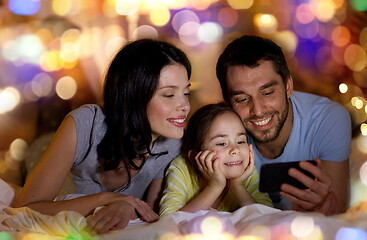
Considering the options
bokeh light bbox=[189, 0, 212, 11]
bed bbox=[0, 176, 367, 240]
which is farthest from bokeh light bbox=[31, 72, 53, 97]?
bed bbox=[0, 176, 367, 240]

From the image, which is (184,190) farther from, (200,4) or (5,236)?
(200,4)

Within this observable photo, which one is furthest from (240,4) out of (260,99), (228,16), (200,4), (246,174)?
(246,174)

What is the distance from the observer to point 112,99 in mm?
1226

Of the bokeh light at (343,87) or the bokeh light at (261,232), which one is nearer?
the bokeh light at (261,232)

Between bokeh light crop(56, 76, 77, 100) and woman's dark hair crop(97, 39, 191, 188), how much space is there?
3.01 ft

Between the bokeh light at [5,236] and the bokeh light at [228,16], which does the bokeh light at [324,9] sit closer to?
the bokeh light at [228,16]

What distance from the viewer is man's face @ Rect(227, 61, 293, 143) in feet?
4.01

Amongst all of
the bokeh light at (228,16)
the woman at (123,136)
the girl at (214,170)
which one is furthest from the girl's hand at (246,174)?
the bokeh light at (228,16)

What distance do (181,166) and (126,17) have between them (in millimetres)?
1242

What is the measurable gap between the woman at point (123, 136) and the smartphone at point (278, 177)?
0.29 m

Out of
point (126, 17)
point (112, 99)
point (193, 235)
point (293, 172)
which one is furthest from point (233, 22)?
point (193, 235)

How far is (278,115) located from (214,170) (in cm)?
30

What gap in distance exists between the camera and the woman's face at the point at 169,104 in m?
1.17

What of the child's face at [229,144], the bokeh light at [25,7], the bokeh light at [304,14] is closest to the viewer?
the child's face at [229,144]
